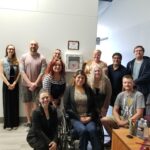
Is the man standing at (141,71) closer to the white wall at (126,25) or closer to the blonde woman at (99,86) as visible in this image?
the blonde woman at (99,86)

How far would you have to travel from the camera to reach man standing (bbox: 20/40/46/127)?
387 cm

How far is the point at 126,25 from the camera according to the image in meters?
5.89

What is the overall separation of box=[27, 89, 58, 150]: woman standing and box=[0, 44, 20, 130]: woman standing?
1.42 meters

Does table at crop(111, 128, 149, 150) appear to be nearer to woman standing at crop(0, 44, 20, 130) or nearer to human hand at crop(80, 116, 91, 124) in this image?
human hand at crop(80, 116, 91, 124)

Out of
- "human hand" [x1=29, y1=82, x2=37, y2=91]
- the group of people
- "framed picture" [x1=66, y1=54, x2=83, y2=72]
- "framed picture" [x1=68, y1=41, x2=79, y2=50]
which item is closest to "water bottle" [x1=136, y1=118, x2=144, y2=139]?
the group of people

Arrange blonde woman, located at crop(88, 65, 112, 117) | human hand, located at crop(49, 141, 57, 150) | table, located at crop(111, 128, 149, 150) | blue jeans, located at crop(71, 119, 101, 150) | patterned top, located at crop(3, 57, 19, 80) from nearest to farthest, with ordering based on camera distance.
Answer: table, located at crop(111, 128, 149, 150) < human hand, located at crop(49, 141, 57, 150) < blue jeans, located at crop(71, 119, 101, 150) < blonde woman, located at crop(88, 65, 112, 117) < patterned top, located at crop(3, 57, 19, 80)

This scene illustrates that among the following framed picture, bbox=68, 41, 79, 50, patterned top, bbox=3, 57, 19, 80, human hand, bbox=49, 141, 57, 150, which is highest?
framed picture, bbox=68, 41, 79, 50

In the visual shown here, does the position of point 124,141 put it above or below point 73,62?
below

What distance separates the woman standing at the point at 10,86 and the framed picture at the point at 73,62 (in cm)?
95

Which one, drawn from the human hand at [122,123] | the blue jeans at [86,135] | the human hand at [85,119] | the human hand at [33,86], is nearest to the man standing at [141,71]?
the human hand at [122,123]

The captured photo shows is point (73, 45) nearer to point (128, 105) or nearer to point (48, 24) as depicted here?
point (48, 24)

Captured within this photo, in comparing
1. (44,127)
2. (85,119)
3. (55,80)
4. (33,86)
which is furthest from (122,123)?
(33,86)

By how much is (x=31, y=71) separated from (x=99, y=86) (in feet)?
4.35

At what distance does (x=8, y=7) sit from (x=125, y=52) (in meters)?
3.12
